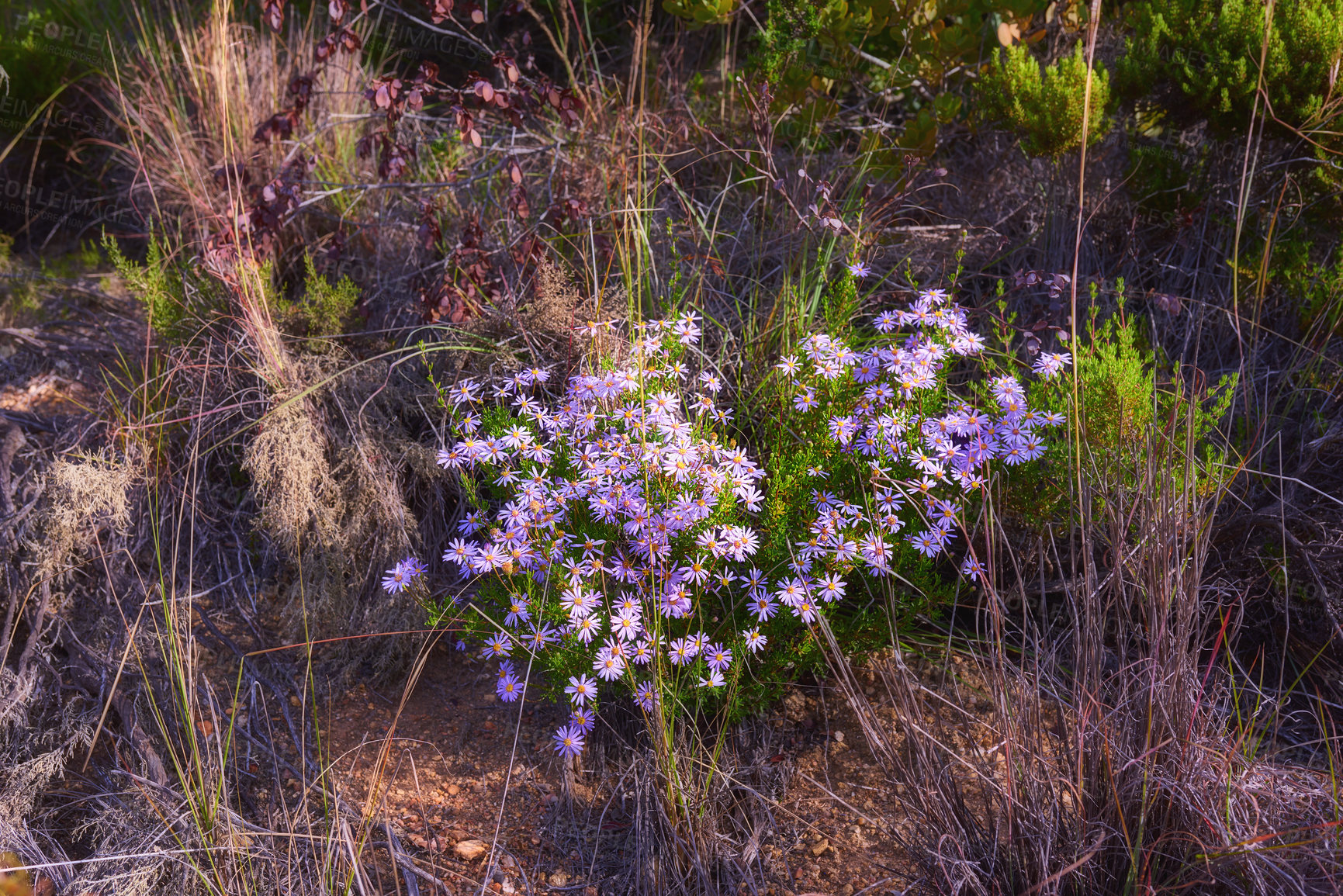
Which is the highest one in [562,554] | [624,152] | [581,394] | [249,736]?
[624,152]

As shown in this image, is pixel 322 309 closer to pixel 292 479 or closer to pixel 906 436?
pixel 292 479

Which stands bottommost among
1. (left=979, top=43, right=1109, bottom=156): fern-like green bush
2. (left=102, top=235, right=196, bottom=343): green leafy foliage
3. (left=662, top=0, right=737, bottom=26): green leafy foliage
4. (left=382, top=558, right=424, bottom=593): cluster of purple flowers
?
(left=382, top=558, right=424, bottom=593): cluster of purple flowers

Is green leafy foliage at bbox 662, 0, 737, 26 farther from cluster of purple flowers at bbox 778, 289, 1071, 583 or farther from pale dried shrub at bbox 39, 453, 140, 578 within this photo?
pale dried shrub at bbox 39, 453, 140, 578

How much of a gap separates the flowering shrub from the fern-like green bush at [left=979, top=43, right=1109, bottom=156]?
117cm

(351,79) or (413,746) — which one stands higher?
(351,79)

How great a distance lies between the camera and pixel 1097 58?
11.7 ft

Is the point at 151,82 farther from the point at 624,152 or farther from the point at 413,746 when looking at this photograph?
the point at 413,746

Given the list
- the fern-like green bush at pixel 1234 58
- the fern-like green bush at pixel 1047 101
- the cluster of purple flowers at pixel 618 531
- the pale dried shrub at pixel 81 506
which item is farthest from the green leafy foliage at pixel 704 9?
the pale dried shrub at pixel 81 506

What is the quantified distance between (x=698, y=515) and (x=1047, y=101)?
2126 mm

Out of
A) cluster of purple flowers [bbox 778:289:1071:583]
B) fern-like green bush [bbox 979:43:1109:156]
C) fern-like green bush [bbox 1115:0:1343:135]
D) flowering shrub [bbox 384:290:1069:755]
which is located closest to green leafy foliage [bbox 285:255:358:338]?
flowering shrub [bbox 384:290:1069:755]

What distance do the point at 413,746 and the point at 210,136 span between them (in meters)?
2.82

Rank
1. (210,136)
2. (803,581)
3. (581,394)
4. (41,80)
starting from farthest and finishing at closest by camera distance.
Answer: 1. (41,80)
2. (210,136)
3. (581,394)
4. (803,581)

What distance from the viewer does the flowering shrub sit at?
75.0 inches

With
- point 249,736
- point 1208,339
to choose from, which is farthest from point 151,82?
point 1208,339
